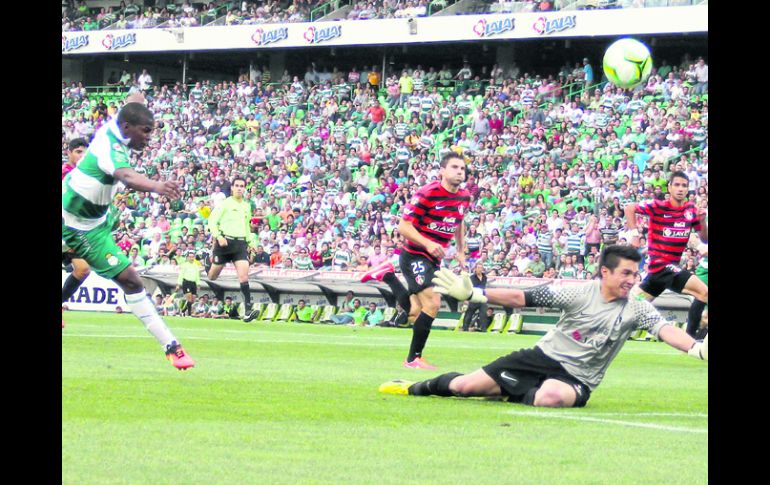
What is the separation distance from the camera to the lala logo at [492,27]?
40219 millimetres

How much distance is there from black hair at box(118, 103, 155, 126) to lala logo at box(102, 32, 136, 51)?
130 feet

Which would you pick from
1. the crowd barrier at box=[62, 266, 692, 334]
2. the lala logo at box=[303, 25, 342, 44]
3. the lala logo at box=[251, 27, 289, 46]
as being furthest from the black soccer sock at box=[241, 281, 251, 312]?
the lala logo at box=[251, 27, 289, 46]

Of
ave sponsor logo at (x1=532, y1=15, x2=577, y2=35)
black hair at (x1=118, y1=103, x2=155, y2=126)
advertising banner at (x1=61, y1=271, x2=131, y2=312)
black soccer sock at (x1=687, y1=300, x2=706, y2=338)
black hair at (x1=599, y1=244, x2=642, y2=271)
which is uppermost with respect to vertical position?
ave sponsor logo at (x1=532, y1=15, x2=577, y2=35)

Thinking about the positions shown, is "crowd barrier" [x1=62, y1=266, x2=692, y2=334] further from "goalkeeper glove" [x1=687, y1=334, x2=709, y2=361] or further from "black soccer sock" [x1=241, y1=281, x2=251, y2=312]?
"goalkeeper glove" [x1=687, y1=334, x2=709, y2=361]

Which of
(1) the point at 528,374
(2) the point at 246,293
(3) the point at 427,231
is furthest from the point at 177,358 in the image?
(2) the point at 246,293

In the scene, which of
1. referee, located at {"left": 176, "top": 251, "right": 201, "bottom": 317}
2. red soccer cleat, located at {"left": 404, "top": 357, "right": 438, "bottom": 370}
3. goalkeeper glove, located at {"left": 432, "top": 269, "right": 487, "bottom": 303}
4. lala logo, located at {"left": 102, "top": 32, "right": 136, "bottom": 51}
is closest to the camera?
goalkeeper glove, located at {"left": 432, "top": 269, "right": 487, "bottom": 303}

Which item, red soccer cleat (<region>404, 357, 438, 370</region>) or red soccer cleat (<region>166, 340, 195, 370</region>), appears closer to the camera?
red soccer cleat (<region>166, 340, 195, 370</region>)

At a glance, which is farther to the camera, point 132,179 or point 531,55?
point 531,55

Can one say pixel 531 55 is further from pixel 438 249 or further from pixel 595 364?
pixel 595 364

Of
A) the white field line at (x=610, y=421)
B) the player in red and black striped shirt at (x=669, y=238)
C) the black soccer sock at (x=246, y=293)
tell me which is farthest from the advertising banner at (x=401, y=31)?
the white field line at (x=610, y=421)

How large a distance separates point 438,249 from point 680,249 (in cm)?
440

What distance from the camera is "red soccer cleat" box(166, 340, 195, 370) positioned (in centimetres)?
1099
